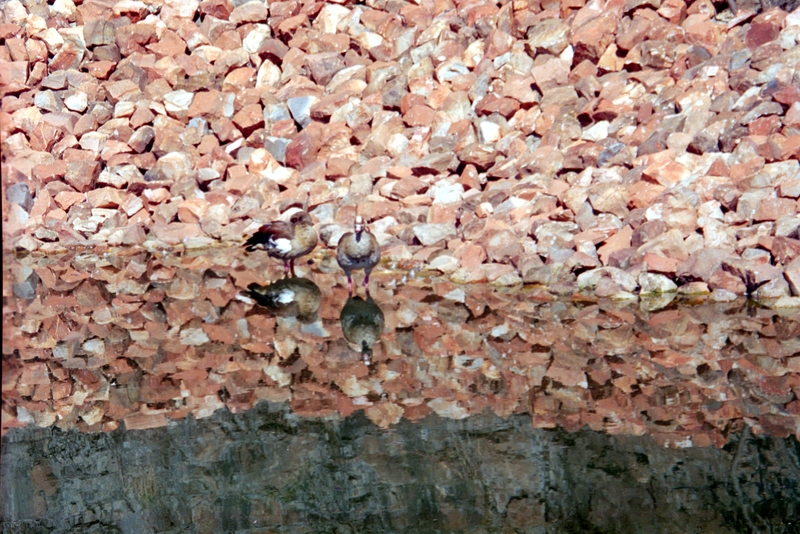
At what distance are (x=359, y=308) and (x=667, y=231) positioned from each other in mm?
2828

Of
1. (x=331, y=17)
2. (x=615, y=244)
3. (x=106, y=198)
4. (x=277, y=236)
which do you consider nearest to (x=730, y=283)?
(x=615, y=244)

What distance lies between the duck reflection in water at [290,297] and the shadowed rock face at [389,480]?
278 cm

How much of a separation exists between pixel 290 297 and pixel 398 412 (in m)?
3.30

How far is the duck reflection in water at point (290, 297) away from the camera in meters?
8.46

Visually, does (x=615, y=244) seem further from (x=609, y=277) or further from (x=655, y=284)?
(x=655, y=284)

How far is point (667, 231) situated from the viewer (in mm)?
8781

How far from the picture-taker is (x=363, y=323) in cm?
798

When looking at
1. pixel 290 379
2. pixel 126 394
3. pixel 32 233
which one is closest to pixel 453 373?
pixel 290 379

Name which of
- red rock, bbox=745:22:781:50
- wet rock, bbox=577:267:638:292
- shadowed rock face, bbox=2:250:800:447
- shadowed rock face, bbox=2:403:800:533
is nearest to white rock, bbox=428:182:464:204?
shadowed rock face, bbox=2:250:800:447

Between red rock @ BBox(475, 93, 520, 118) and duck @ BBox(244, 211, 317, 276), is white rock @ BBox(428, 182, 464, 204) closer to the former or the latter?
red rock @ BBox(475, 93, 520, 118)

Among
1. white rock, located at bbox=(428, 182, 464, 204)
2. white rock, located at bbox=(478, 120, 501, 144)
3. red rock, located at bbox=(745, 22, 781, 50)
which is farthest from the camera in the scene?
white rock, located at bbox=(478, 120, 501, 144)

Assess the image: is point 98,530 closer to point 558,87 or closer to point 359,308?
point 359,308

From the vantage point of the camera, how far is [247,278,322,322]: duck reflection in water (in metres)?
8.46

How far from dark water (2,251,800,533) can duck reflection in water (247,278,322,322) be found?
40 mm
